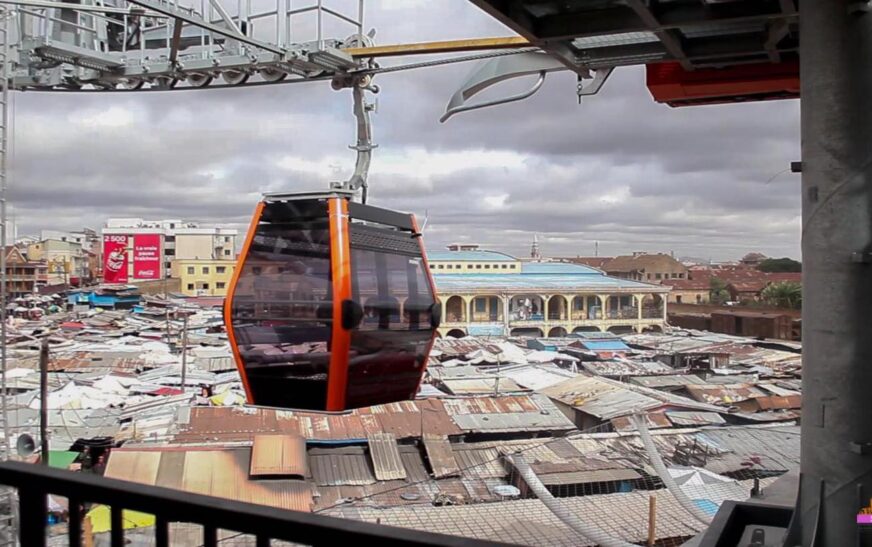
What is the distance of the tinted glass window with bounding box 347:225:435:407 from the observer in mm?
3158

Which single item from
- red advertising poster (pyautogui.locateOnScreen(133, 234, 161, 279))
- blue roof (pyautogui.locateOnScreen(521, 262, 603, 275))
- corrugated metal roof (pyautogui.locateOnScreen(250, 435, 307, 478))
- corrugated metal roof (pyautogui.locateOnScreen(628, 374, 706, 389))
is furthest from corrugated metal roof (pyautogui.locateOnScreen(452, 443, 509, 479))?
red advertising poster (pyautogui.locateOnScreen(133, 234, 161, 279))

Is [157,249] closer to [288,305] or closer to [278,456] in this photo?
[278,456]

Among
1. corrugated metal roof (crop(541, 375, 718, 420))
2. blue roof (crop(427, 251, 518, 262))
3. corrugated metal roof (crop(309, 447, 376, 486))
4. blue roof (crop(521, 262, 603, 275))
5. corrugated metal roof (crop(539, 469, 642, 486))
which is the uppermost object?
blue roof (crop(427, 251, 518, 262))

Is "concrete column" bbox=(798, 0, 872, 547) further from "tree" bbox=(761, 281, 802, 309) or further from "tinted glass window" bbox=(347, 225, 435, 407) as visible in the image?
"tree" bbox=(761, 281, 802, 309)

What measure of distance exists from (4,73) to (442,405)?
9.32 m

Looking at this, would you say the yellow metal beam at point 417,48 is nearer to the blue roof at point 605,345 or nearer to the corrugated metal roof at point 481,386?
the corrugated metal roof at point 481,386

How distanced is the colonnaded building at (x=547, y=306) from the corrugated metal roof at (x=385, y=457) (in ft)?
55.9

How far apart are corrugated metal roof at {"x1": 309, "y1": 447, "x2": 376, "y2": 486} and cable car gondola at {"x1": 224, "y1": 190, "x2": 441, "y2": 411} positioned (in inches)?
242

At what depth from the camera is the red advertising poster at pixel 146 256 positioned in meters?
37.8

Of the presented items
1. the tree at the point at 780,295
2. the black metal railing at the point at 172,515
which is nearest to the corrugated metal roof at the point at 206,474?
the black metal railing at the point at 172,515

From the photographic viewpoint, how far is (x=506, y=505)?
723cm

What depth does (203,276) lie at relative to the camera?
34656 millimetres

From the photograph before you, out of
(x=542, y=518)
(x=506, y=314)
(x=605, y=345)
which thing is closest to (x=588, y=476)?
(x=542, y=518)

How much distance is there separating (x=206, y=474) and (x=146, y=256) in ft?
105
